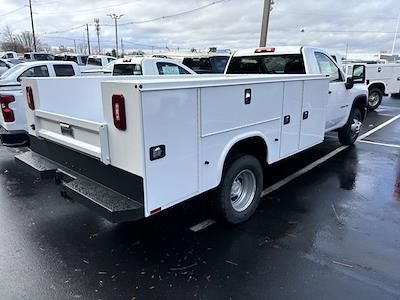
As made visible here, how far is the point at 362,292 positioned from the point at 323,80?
125 inches

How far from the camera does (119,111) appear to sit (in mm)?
2785

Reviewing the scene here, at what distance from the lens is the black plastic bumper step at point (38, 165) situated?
3.76 meters

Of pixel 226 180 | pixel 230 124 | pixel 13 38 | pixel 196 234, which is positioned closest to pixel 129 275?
pixel 196 234

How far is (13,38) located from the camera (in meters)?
69.6

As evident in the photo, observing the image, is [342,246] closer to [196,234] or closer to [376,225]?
[376,225]

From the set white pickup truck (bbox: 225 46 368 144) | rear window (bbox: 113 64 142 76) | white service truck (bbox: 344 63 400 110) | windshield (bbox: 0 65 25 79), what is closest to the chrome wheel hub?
white pickup truck (bbox: 225 46 368 144)

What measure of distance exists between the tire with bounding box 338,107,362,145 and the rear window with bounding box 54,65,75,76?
8091mm

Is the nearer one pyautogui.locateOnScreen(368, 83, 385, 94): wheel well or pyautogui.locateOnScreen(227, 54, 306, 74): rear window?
pyautogui.locateOnScreen(227, 54, 306, 74): rear window

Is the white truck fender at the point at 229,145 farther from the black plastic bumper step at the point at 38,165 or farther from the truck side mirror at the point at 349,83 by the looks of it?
the truck side mirror at the point at 349,83

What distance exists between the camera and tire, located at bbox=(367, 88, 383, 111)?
14359mm

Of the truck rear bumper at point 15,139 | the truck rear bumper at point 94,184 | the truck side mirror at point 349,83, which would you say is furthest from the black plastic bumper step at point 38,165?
the truck side mirror at point 349,83

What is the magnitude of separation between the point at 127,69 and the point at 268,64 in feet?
17.7

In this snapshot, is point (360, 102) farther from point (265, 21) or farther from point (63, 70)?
point (265, 21)

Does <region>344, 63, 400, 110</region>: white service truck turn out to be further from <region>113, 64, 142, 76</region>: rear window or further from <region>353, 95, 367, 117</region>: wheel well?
<region>113, 64, 142, 76</region>: rear window
